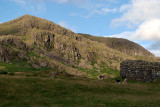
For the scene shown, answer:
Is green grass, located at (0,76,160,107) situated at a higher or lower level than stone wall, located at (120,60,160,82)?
lower

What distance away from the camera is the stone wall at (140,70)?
45.5 m

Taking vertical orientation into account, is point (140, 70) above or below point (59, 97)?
above

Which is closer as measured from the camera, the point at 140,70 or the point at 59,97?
the point at 59,97

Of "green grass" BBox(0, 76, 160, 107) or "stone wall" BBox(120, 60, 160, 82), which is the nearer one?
"green grass" BBox(0, 76, 160, 107)

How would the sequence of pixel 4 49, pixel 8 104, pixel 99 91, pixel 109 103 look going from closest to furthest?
pixel 8 104
pixel 109 103
pixel 99 91
pixel 4 49

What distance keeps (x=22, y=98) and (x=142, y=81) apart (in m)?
39.6

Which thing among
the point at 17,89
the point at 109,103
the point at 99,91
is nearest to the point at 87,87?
the point at 99,91

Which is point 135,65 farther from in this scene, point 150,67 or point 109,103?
point 109,103

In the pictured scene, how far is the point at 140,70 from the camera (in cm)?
4816

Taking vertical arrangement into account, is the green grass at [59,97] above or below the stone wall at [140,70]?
below

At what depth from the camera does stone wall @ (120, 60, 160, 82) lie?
45500 millimetres

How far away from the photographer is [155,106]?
17156 millimetres

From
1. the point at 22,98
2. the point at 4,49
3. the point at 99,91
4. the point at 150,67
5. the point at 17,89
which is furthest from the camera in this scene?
the point at 4,49

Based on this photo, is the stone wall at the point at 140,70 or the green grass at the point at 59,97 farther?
the stone wall at the point at 140,70
